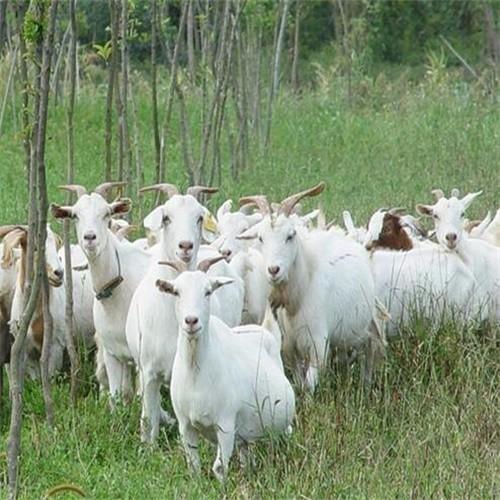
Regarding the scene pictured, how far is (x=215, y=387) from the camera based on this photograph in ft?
29.9

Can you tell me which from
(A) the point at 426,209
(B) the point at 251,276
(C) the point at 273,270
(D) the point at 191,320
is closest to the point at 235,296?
(C) the point at 273,270

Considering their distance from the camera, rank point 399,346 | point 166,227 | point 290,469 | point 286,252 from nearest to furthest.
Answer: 1. point 290,469
2. point 166,227
3. point 286,252
4. point 399,346

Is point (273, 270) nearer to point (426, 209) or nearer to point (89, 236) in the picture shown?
point (89, 236)

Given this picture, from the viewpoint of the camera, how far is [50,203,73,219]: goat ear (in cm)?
1052

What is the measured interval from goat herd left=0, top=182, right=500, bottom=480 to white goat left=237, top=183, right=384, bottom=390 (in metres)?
0.01

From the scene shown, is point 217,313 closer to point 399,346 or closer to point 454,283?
point 399,346

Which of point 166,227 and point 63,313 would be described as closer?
point 166,227

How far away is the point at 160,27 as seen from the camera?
15.4 m

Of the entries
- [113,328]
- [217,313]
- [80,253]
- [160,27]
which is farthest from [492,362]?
[160,27]

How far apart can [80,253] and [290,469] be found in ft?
13.9

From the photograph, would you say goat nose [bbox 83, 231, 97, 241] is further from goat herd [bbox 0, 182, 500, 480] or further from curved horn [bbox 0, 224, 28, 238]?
curved horn [bbox 0, 224, 28, 238]

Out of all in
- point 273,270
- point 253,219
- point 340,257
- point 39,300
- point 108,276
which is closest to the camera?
point 273,270

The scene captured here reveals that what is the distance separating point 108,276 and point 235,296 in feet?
2.88

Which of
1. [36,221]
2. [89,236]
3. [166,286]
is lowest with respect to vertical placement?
[89,236]
